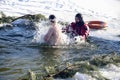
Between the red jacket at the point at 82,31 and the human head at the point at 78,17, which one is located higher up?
the human head at the point at 78,17

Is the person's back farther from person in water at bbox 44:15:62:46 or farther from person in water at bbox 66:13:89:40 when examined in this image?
person in water at bbox 44:15:62:46

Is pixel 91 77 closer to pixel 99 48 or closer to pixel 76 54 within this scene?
pixel 76 54

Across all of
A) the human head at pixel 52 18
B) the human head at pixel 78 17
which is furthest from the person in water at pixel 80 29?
the human head at pixel 52 18

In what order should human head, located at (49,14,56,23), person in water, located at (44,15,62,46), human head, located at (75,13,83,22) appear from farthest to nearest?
1. human head, located at (75,13,83,22)
2. person in water, located at (44,15,62,46)
3. human head, located at (49,14,56,23)

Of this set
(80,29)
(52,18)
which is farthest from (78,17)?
(52,18)

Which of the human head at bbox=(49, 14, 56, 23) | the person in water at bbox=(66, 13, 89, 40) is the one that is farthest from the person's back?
the human head at bbox=(49, 14, 56, 23)

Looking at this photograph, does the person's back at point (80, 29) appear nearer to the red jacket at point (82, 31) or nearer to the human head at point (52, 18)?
the red jacket at point (82, 31)

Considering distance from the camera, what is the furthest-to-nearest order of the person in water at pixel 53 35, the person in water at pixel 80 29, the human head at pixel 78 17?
the person in water at pixel 80 29, the human head at pixel 78 17, the person in water at pixel 53 35

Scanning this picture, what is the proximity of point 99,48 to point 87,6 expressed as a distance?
10.0m

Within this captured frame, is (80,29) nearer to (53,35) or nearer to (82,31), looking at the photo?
(82,31)

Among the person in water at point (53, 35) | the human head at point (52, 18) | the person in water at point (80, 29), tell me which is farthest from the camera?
the person in water at point (80, 29)

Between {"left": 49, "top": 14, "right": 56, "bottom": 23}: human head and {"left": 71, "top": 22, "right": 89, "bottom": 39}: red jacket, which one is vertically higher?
{"left": 49, "top": 14, "right": 56, "bottom": 23}: human head

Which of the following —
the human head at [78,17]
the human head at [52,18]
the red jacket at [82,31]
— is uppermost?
the human head at [52,18]

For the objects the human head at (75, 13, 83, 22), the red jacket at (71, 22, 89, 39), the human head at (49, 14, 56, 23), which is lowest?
the red jacket at (71, 22, 89, 39)
